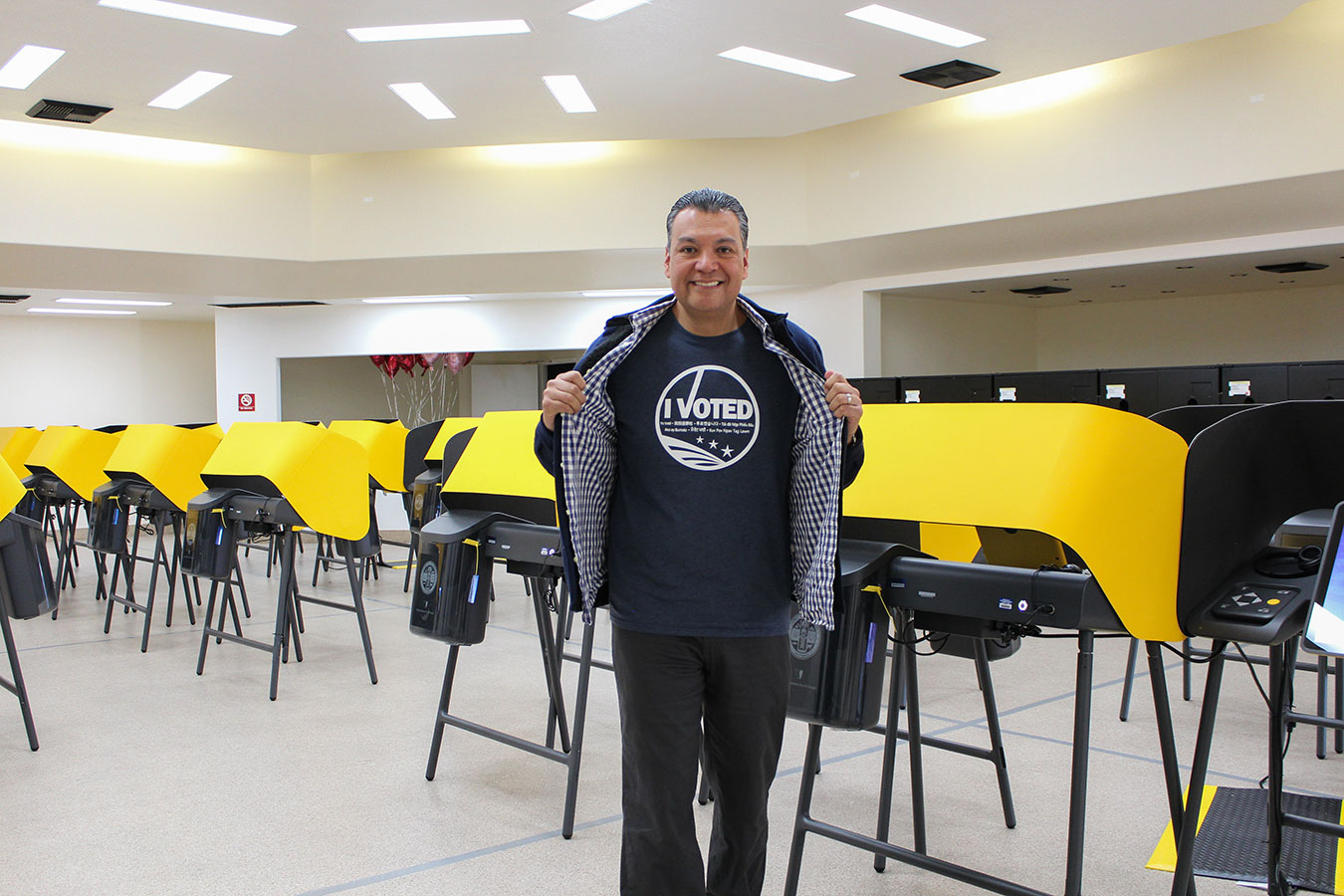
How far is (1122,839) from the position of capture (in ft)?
10.00

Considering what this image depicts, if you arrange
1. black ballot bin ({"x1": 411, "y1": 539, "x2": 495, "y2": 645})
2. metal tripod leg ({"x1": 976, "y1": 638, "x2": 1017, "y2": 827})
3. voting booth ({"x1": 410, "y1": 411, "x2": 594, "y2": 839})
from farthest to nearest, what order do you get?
1. black ballot bin ({"x1": 411, "y1": 539, "x2": 495, "y2": 645})
2. voting booth ({"x1": 410, "y1": 411, "x2": 594, "y2": 839})
3. metal tripod leg ({"x1": 976, "y1": 638, "x2": 1017, "y2": 827})

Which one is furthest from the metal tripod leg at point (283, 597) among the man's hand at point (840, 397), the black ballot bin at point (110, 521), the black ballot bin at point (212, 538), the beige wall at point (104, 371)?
the beige wall at point (104, 371)

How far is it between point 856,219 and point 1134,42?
2992mm

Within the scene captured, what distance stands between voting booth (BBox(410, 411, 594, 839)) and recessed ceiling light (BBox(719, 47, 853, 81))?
4779 millimetres

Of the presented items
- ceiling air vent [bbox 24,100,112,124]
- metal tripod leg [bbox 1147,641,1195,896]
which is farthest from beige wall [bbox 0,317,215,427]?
metal tripod leg [bbox 1147,641,1195,896]

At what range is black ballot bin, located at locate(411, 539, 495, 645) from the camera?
3.47 m

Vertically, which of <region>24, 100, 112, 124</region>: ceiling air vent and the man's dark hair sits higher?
<region>24, 100, 112, 124</region>: ceiling air vent

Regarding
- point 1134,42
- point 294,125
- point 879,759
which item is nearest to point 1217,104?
point 1134,42

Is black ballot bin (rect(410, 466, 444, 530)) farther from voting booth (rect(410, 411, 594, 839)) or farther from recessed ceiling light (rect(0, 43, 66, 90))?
recessed ceiling light (rect(0, 43, 66, 90))

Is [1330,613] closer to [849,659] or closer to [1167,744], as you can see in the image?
[1167,744]

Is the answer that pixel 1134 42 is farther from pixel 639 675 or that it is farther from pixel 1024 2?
pixel 639 675

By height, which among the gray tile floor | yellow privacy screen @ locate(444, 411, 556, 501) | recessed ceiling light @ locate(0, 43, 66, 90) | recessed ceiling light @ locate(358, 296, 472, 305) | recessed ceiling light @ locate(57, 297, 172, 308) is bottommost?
the gray tile floor

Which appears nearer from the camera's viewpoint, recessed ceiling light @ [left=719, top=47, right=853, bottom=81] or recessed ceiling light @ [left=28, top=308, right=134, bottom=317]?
recessed ceiling light @ [left=719, top=47, right=853, bottom=81]

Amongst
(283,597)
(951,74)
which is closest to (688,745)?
(283,597)
